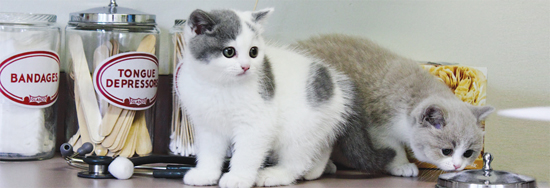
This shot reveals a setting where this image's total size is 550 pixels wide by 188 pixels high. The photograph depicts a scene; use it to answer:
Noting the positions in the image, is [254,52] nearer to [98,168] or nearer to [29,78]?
[98,168]

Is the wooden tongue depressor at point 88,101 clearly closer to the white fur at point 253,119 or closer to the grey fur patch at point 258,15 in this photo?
the white fur at point 253,119

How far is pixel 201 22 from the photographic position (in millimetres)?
1004

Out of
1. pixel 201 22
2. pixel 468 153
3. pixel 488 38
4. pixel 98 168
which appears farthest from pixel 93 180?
pixel 488 38

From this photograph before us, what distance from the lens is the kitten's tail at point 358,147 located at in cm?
119

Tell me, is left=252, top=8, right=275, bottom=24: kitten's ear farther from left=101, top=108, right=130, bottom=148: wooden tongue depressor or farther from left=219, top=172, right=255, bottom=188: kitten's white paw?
left=101, top=108, right=130, bottom=148: wooden tongue depressor

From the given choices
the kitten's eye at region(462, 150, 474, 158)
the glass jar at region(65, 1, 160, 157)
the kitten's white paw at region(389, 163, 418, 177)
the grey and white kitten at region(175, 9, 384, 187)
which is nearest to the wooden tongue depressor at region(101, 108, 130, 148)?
the glass jar at region(65, 1, 160, 157)

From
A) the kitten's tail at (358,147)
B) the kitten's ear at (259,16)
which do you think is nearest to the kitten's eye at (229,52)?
the kitten's ear at (259,16)

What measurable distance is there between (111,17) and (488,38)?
3.65 feet

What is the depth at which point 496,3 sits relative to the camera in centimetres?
157

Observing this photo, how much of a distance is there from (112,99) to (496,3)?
3.83 feet

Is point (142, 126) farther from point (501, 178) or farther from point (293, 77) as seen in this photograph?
point (501, 178)

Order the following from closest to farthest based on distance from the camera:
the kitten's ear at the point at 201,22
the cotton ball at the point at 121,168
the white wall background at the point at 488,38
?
the kitten's ear at the point at 201,22 < the cotton ball at the point at 121,168 < the white wall background at the point at 488,38

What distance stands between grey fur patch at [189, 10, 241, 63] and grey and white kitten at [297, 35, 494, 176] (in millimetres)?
354

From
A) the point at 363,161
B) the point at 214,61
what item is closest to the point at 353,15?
the point at 363,161
